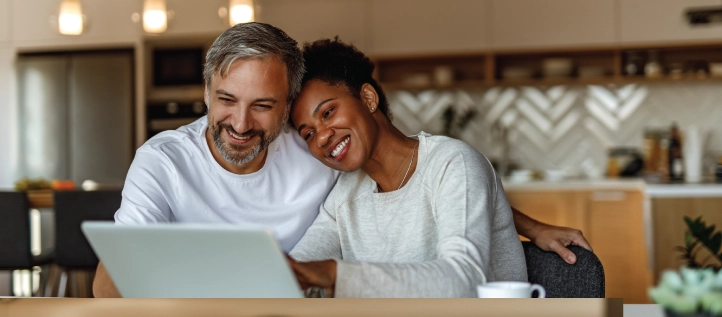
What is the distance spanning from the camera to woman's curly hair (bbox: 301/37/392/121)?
5.96 ft

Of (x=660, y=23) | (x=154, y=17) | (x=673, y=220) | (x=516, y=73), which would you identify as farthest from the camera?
(x=516, y=73)

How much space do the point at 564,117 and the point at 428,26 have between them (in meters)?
1.28

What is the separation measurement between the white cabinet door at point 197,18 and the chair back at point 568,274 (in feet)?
15.6

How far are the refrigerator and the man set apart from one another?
14.2ft

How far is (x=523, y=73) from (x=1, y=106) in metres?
4.63

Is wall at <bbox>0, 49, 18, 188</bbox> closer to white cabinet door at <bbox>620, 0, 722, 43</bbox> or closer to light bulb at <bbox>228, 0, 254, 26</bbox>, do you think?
light bulb at <bbox>228, 0, 254, 26</bbox>

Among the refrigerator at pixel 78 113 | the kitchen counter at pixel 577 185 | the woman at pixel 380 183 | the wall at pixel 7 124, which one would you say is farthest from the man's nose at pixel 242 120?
the wall at pixel 7 124

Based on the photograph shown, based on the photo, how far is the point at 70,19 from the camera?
4281 mm

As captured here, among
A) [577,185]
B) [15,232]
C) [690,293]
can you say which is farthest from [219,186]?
[577,185]

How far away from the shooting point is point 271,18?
6.02 metres

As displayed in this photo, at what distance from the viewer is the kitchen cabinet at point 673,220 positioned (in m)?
4.60

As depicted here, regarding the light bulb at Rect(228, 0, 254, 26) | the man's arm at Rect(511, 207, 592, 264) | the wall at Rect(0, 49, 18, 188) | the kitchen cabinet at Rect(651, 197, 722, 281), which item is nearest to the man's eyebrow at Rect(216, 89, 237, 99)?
the man's arm at Rect(511, 207, 592, 264)

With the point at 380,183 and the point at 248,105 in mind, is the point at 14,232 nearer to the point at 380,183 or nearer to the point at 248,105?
the point at 248,105

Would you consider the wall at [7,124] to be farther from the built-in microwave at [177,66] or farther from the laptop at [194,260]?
the laptop at [194,260]
